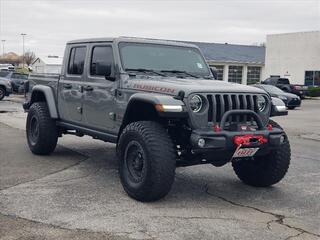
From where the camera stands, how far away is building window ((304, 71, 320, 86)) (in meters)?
41.3

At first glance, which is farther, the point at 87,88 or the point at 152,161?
the point at 87,88

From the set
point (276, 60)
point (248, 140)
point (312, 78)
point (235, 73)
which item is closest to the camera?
point (248, 140)

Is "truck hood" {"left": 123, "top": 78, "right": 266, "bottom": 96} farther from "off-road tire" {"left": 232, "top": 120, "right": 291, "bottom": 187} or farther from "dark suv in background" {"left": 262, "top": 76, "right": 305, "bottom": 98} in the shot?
"dark suv in background" {"left": 262, "top": 76, "right": 305, "bottom": 98}

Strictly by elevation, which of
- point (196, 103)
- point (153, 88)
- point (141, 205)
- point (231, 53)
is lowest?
point (141, 205)

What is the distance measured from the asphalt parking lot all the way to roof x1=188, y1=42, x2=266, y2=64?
38019mm

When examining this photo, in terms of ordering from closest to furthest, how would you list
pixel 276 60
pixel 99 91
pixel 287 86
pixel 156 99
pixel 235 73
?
1. pixel 156 99
2. pixel 99 91
3. pixel 287 86
4. pixel 276 60
5. pixel 235 73

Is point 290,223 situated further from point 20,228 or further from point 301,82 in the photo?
point 301,82

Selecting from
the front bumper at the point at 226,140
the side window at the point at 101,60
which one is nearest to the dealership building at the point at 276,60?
the side window at the point at 101,60

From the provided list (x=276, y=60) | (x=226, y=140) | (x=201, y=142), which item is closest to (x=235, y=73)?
(x=276, y=60)

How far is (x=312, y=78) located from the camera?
41.5 m

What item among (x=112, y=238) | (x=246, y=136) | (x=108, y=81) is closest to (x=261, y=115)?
(x=246, y=136)

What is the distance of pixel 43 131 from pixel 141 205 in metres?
3.30

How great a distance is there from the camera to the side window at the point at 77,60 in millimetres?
7738

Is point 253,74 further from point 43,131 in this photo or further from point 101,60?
point 101,60
